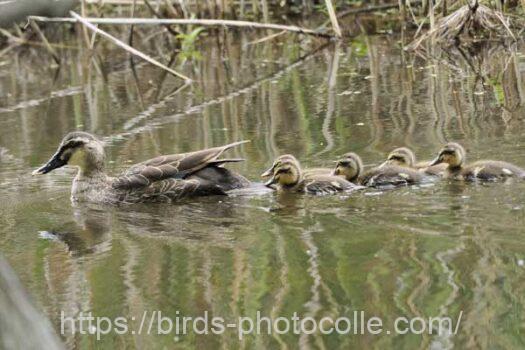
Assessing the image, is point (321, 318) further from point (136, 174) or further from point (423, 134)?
point (423, 134)

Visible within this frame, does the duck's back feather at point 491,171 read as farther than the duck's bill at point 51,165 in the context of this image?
No

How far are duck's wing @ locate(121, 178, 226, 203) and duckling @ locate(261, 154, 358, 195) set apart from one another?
16.2 inches

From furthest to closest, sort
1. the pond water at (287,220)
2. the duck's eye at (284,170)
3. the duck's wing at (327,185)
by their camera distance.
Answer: the duck's eye at (284,170), the duck's wing at (327,185), the pond water at (287,220)

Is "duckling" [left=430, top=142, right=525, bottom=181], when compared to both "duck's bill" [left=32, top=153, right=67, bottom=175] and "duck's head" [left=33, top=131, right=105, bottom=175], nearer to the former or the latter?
"duck's head" [left=33, top=131, right=105, bottom=175]

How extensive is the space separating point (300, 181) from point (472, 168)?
109 centimetres

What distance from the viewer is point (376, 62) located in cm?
1262

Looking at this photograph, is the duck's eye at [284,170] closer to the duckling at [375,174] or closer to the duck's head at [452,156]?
the duckling at [375,174]

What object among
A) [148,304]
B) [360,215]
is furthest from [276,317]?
[360,215]

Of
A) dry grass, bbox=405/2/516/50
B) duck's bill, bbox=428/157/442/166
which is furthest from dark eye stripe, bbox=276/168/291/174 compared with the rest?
dry grass, bbox=405/2/516/50

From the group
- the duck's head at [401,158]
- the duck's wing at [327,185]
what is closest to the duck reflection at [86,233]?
the duck's wing at [327,185]

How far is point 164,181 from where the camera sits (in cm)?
697

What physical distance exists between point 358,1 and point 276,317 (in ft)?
42.2

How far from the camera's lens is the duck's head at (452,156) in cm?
673

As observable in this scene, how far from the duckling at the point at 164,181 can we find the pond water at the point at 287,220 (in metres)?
0.13
